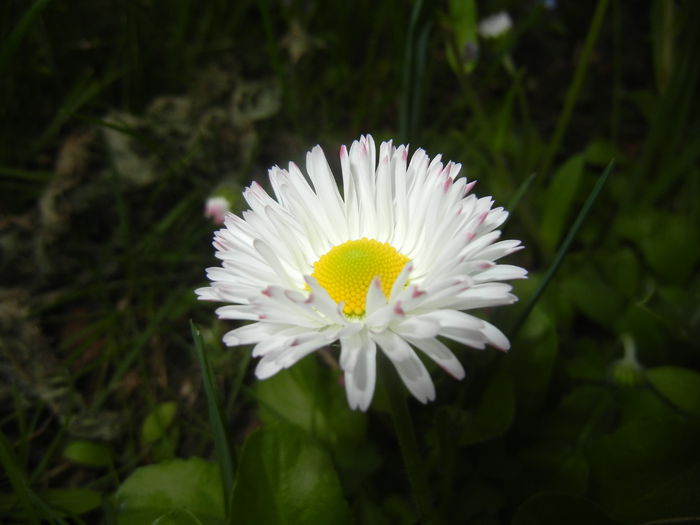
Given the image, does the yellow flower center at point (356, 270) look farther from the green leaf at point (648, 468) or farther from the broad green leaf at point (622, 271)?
the broad green leaf at point (622, 271)

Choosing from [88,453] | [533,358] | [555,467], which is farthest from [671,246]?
[88,453]

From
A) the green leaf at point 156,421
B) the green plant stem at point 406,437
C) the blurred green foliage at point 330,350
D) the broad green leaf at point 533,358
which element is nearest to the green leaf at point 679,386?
the blurred green foliage at point 330,350

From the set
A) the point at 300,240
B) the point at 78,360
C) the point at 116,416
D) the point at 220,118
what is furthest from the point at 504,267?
the point at 220,118

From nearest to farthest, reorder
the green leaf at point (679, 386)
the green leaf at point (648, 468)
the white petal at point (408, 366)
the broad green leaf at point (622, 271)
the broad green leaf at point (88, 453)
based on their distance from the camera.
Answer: the white petal at point (408, 366) → the green leaf at point (648, 468) → the green leaf at point (679, 386) → the broad green leaf at point (88, 453) → the broad green leaf at point (622, 271)

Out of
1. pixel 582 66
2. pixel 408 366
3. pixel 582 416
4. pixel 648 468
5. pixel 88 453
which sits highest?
pixel 582 66

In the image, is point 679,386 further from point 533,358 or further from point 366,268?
point 366,268

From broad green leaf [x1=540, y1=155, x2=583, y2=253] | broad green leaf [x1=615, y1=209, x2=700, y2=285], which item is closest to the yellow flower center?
broad green leaf [x1=540, y1=155, x2=583, y2=253]
